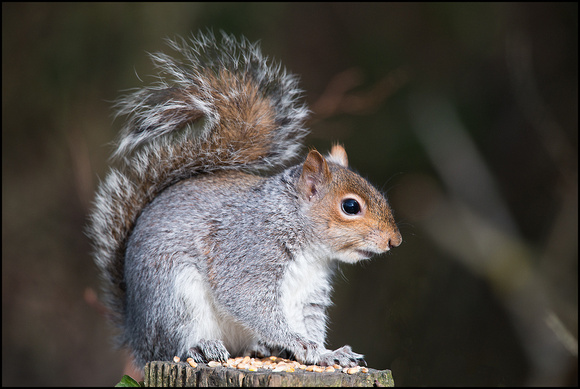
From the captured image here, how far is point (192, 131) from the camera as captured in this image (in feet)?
8.31

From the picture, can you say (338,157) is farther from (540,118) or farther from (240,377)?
(540,118)

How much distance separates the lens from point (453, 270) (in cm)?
462

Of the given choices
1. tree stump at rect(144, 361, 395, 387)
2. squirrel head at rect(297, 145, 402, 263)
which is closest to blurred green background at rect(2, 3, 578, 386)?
squirrel head at rect(297, 145, 402, 263)

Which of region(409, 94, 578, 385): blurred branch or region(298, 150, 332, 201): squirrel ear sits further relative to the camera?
region(409, 94, 578, 385): blurred branch

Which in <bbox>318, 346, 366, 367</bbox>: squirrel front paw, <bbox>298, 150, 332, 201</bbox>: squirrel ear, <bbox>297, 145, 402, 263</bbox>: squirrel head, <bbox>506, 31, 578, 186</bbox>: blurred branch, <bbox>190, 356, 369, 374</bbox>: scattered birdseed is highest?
<bbox>506, 31, 578, 186</bbox>: blurred branch

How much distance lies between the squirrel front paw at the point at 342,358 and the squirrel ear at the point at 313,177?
20.7 inches

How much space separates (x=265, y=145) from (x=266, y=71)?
304 millimetres

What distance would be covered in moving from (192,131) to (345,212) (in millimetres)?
691

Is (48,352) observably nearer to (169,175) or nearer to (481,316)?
(169,175)

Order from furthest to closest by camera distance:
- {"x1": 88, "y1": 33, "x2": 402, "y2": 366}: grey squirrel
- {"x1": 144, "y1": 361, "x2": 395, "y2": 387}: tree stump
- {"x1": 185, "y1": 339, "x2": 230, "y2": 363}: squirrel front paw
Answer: {"x1": 88, "y1": 33, "x2": 402, "y2": 366}: grey squirrel → {"x1": 185, "y1": 339, "x2": 230, "y2": 363}: squirrel front paw → {"x1": 144, "y1": 361, "x2": 395, "y2": 387}: tree stump

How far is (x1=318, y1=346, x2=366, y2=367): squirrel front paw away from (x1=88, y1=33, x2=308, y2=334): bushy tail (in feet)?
2.62

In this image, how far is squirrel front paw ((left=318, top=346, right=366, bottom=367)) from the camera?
203 cm

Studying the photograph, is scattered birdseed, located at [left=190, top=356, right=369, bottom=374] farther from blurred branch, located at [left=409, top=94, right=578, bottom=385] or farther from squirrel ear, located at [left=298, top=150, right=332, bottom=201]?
blurred branch, located at [left=409, top=94, right=578, bottom=385]

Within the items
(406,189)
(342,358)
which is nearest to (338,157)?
(342,358)
